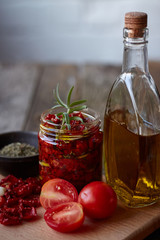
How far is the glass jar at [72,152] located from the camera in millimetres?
1143

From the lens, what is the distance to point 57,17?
313 centimetres

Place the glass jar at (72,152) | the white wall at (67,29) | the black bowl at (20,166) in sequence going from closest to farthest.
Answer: the glass jar at (72,152), the black bowl at (20,166), the white wall at (67,29)

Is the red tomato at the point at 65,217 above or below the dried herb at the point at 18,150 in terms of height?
below

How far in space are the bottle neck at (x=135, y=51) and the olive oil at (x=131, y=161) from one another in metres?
0.13

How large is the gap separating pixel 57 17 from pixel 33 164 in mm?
2055

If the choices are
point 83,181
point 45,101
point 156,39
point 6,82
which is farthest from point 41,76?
point 83,181

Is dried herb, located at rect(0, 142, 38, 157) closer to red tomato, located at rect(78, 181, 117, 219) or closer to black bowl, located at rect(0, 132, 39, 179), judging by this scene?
black bowl, located at rect(0, 132, 39, 179)

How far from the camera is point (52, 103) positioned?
2.06 metres

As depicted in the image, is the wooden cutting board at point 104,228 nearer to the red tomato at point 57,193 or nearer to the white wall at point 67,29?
the red tomato at point 57,193

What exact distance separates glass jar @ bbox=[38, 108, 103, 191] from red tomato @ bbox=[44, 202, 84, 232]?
12 cm

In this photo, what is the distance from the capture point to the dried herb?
1.31 meters

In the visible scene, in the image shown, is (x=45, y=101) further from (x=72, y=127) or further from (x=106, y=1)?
(x=106, y=1)

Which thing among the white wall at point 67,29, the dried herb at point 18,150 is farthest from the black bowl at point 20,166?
the white wall at point 67,29

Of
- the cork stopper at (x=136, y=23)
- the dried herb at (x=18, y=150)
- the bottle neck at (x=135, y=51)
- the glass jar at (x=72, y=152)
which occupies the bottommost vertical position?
the dried herb at (x=18, y=150)
